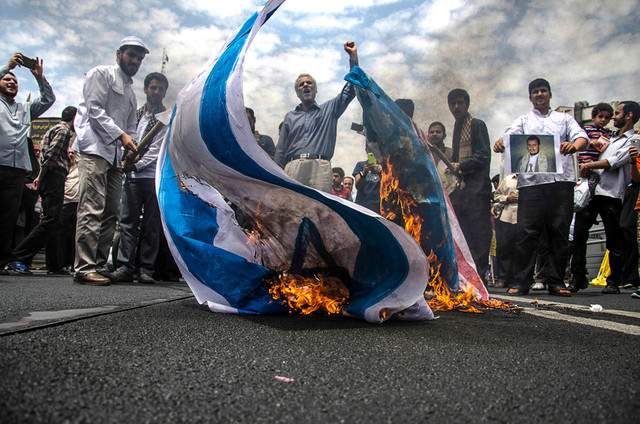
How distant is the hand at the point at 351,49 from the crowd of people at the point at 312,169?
773 mm

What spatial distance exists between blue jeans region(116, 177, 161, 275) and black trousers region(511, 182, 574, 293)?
3447 millimetres

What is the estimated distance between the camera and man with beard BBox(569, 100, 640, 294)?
4.31m

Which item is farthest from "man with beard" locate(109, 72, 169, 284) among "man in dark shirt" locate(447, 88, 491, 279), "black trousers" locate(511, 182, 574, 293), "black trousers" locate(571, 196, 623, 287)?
"black trousers" locate(571, 196, 623, 287)

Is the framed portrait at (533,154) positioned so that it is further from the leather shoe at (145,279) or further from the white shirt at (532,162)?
the leather shoe at (145,279)

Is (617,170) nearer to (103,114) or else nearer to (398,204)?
(398,204)

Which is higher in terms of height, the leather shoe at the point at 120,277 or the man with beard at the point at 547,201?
the man with beard at the point at 547,201

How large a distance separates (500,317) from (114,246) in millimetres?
4758

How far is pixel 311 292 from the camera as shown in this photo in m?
1.79

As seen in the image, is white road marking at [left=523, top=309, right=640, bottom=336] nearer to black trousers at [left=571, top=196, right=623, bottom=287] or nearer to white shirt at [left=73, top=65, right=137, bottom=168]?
black trousers at [left=571, top=196, right=623, bottom=287]

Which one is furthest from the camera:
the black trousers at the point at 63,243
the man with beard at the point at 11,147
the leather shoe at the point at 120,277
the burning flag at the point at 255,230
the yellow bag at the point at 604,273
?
the yellow bag at the point at 604,273

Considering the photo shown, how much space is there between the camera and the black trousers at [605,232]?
4.35 m

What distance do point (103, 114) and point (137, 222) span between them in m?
1.07

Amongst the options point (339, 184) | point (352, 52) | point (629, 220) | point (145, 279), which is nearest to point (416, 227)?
point (352, 52)

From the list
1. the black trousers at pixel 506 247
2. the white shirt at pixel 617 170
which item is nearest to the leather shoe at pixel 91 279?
the black trousers at pixel 506 247
